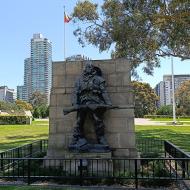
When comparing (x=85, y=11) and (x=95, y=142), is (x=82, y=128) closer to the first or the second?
(x=95, y=142)

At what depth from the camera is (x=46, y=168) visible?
35.1 ft

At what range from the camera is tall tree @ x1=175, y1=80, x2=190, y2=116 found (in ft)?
296

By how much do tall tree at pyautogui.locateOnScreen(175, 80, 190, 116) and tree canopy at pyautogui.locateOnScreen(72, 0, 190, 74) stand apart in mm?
64504

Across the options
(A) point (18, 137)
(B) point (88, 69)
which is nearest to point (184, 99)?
(A) point (18, 137)

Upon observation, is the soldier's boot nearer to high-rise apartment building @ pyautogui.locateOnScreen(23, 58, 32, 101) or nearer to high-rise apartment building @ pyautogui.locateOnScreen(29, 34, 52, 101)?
high-rise apartment building @ pyautogui.locateOnScreen(29, 34, 52, 101)

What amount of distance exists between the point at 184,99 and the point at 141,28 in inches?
2755

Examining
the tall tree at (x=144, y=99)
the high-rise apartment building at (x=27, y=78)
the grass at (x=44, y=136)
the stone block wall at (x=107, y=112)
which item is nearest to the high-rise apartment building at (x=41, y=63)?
the high-rise apartment building at (x=27, y=78)

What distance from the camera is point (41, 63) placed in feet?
421

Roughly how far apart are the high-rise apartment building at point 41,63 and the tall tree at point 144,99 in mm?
26954

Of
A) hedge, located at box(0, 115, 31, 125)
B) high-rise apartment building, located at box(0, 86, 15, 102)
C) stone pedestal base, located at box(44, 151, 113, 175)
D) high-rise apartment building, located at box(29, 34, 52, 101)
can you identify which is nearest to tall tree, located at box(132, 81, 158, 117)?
high-rise apartment building, located at box(29, 34, 52, 101)

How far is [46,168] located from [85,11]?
19389 millimetres

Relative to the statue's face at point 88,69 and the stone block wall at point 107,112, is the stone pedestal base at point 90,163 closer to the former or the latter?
the stone block wall at point 107,112

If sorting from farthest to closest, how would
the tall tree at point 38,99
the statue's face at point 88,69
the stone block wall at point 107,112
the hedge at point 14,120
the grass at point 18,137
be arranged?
the tall tree at point 38,99 < the hedge at point 14,120 < the grass at point 18,137 < the stone block wall at point 107,112 < the statue's face at point 88,69

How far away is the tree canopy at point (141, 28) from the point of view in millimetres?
20484
